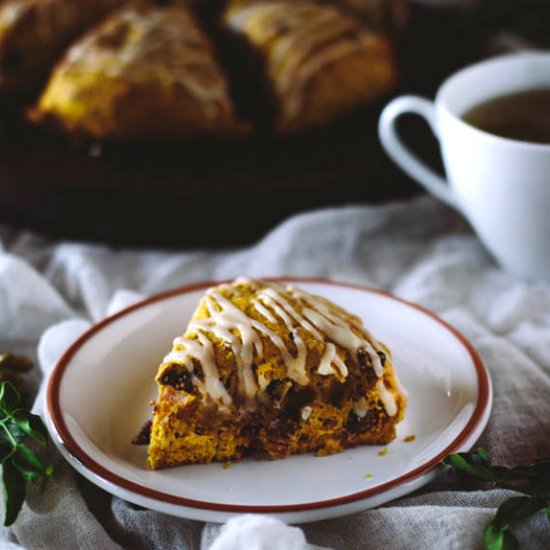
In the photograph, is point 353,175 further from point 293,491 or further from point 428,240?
point 293,491

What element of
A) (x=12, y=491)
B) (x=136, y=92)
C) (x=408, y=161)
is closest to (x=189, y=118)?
(x=136, y=92)

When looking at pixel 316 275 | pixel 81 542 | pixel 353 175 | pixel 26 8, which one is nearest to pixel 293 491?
pixel 81 542

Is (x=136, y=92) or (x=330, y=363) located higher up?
(x=136, y=92)

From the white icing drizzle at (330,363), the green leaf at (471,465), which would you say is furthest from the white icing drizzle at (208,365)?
the green leaf at (471,465)

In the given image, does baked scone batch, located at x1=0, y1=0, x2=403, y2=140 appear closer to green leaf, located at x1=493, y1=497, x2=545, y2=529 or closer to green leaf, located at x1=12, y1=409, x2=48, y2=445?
green leaf, located at x1=12, y1=409, x2=48, y2=445

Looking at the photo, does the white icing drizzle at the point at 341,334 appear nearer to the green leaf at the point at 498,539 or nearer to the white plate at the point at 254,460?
the white plate at the point at 254,460

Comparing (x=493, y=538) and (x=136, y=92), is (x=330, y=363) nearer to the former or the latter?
(x=493, y=538)
